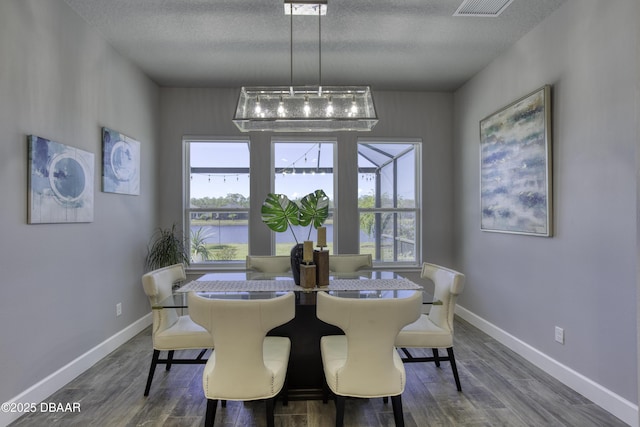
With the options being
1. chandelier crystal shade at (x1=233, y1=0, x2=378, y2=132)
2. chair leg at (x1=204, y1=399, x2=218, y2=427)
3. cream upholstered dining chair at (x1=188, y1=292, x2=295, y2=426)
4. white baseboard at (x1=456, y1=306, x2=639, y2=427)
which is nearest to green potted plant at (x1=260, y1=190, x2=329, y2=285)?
chandelier crystal shade at (x1=233, y1=0, x2=378, y2=132)

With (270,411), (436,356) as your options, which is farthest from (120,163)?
(436,356)

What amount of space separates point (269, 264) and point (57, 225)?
5.62ft

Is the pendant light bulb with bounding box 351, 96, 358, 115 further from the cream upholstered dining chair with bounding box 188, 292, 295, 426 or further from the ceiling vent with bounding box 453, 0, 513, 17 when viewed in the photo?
the cream upholstered dining chair with bounding box 188, 292, 295, 426

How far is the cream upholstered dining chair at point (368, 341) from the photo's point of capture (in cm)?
176

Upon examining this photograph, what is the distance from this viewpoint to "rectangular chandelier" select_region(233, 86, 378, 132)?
281 cm

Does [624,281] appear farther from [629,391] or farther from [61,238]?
[61,238]

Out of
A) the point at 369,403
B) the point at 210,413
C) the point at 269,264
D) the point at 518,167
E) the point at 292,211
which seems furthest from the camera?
the point at 269,264

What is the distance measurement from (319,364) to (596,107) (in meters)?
2.62

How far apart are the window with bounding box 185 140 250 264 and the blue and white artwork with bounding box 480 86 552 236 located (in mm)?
2893

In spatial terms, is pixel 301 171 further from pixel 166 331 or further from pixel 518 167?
pixel 166 331

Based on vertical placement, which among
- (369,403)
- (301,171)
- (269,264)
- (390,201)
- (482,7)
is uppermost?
(482,7)

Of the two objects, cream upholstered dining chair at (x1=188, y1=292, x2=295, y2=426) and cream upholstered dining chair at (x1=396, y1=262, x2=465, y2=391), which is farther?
cream upholstered dining chair at (x1=396, y1=262, x2=465, y2=391)

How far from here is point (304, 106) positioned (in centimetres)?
285

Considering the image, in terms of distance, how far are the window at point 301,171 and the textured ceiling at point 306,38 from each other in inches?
32.4
